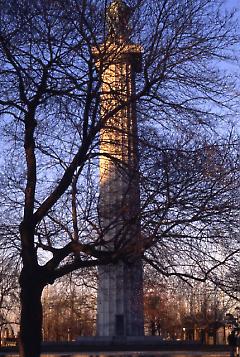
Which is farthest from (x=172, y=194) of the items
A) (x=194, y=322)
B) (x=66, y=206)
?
(x=194, y=322)

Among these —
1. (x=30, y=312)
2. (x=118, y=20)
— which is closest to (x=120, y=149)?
(x=118, y=20)

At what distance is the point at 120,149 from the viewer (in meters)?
12.7

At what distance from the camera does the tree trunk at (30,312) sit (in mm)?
12188

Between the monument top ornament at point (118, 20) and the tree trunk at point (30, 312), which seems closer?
the monument top ornament at point (118, 20)

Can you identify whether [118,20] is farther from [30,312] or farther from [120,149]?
[30,312]

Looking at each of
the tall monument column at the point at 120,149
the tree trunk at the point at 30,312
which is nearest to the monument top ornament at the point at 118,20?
the tall monument column at the point at 120,149

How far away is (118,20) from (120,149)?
236 cm

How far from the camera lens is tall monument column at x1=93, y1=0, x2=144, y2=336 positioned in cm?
1194

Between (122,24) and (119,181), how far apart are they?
114 inches

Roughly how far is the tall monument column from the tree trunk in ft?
4.84

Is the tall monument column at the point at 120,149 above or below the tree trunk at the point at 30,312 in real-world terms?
above

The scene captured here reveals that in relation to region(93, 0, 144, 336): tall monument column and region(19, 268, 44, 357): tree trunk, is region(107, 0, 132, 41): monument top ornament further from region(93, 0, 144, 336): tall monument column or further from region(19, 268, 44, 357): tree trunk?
region(19, 268, 44, 357): tree trunk

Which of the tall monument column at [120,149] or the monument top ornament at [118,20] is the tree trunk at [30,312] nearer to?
the tall monument column at [120,149]

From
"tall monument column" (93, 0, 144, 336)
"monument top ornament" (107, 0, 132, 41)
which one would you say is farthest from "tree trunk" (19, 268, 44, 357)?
"monument top ornament" (107, 0, 132, 41)
